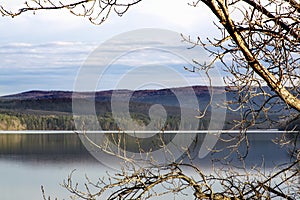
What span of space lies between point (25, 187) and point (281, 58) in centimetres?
1242

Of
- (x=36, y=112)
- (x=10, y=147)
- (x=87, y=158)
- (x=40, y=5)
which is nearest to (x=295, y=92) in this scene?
(x=40, y=5)

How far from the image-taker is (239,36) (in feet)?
13.5

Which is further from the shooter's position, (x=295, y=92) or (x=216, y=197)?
(x=295, y=92)

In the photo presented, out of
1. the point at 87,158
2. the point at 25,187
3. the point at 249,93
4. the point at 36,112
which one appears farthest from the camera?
the point at 36,112

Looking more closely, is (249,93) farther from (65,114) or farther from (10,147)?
(65,114)

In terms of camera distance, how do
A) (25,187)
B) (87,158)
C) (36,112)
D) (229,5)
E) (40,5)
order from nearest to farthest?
(40,5) → (229,5) → (25,187) → (87,158) → (36,112)

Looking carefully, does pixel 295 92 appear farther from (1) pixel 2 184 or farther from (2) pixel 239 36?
(1) pixel 2 184

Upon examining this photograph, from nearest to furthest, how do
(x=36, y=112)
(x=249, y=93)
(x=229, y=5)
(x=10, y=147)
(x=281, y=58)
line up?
(x=229, y=5), (x=281, y=58), (x=249, y=93), (x=10, y=147), (x=36, y=112)

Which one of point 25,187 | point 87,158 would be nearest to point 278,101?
point 25,187

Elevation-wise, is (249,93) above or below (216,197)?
above

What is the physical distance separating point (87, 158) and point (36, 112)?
20979 millimetres

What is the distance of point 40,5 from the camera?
394 cm

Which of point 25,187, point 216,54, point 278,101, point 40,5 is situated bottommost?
point 25,187

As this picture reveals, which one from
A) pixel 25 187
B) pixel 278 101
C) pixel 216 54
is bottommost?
pixel 25 187
